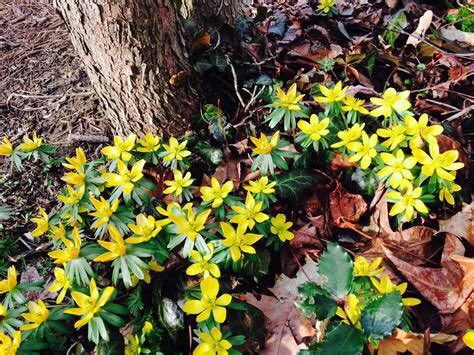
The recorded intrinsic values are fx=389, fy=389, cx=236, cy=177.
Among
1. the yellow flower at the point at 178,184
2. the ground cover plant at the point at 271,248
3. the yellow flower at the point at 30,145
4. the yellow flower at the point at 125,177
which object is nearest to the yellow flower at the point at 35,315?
the ground cover plant at the point at 271,248

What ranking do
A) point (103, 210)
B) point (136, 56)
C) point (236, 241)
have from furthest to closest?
point (136, 56)
point (103, 210)
point (236, 241)

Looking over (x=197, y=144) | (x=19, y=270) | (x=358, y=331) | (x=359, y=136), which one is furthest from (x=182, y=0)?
(x=358, y=331)

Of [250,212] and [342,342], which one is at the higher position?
[250,212]

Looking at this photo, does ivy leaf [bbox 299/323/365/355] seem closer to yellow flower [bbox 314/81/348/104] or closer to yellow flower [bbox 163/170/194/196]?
yellow flower [bbox 163/170/194/196]

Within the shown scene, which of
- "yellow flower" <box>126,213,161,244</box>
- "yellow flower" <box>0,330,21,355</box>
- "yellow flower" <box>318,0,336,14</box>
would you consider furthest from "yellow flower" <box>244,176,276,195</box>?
"yellow flower" <box>318,0,336,14</box>

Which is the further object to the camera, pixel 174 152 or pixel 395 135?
pixel 174 152

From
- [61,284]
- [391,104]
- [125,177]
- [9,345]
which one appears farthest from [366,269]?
[9,345]

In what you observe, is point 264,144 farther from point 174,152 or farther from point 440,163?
point 440,163
